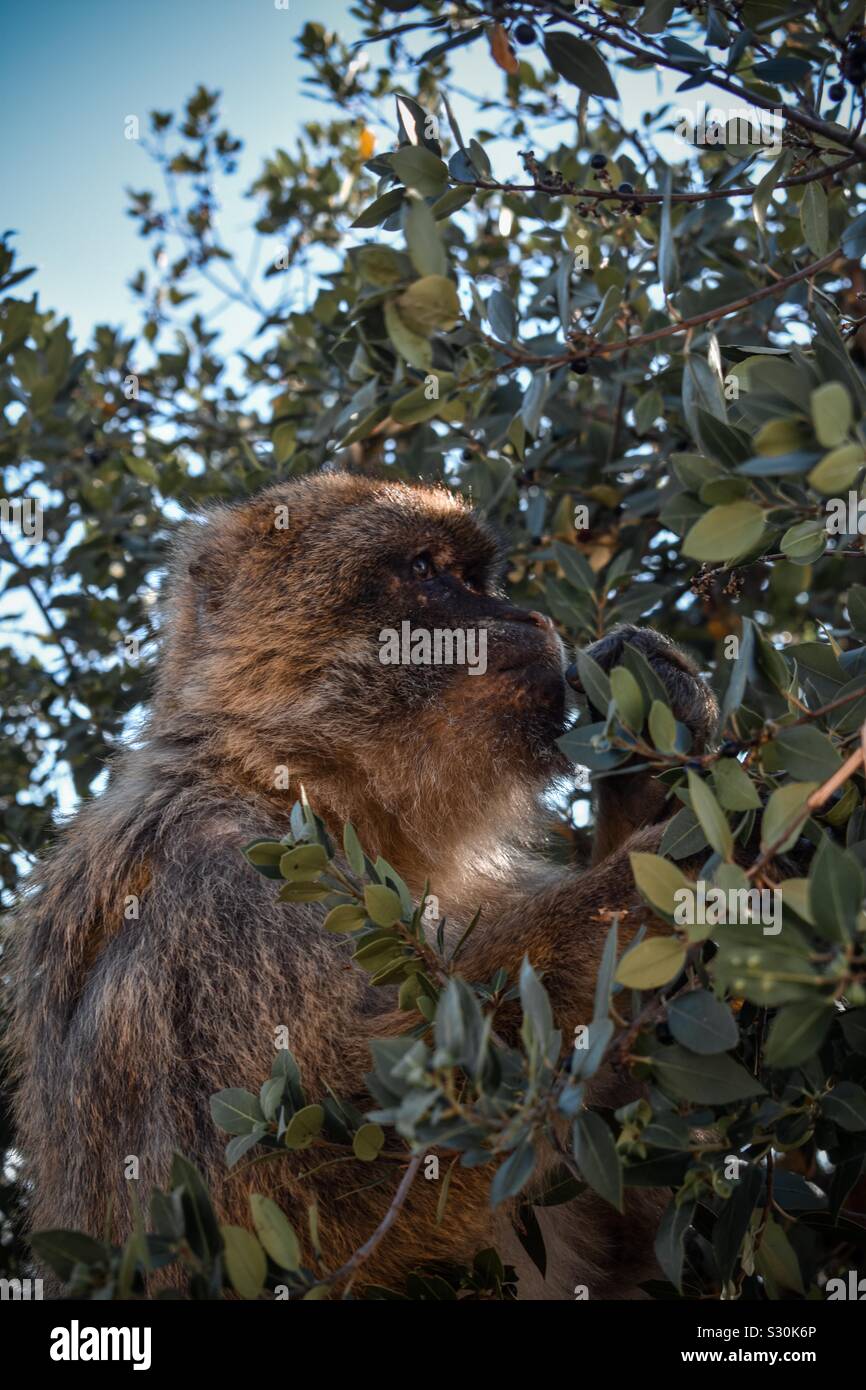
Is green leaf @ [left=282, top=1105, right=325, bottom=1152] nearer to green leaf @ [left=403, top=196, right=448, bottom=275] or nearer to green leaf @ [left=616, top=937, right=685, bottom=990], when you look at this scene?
green leaf @ [left=616, top=937, right=685, bottom=990]

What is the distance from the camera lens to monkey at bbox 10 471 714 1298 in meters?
2.96

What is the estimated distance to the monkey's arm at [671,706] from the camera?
3531 millimetres

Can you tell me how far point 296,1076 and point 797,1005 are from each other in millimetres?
1132

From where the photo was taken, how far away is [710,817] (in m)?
1.90

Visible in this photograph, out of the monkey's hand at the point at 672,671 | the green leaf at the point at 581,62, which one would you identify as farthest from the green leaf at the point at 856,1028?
the green leaf at the point at 581,62

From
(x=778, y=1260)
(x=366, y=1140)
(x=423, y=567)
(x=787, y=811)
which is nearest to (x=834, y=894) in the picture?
(x=787, y=811)

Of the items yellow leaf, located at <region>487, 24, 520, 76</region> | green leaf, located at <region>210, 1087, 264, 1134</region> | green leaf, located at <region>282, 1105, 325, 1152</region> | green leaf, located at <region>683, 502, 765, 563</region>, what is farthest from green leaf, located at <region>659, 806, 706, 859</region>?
yellow leaf, located at <region>487, 24, 520, 76</region>

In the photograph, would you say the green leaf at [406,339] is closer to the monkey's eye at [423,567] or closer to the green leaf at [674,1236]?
the green leaf at [674,1236]

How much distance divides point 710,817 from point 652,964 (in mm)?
256

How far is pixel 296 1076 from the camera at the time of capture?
2402 mm

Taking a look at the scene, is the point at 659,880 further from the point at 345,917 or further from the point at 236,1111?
the point at 236,1111

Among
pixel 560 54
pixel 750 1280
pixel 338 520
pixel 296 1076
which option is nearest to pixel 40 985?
Answer: pixel 296 1076

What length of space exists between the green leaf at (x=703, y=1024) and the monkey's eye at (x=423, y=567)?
2349mm
